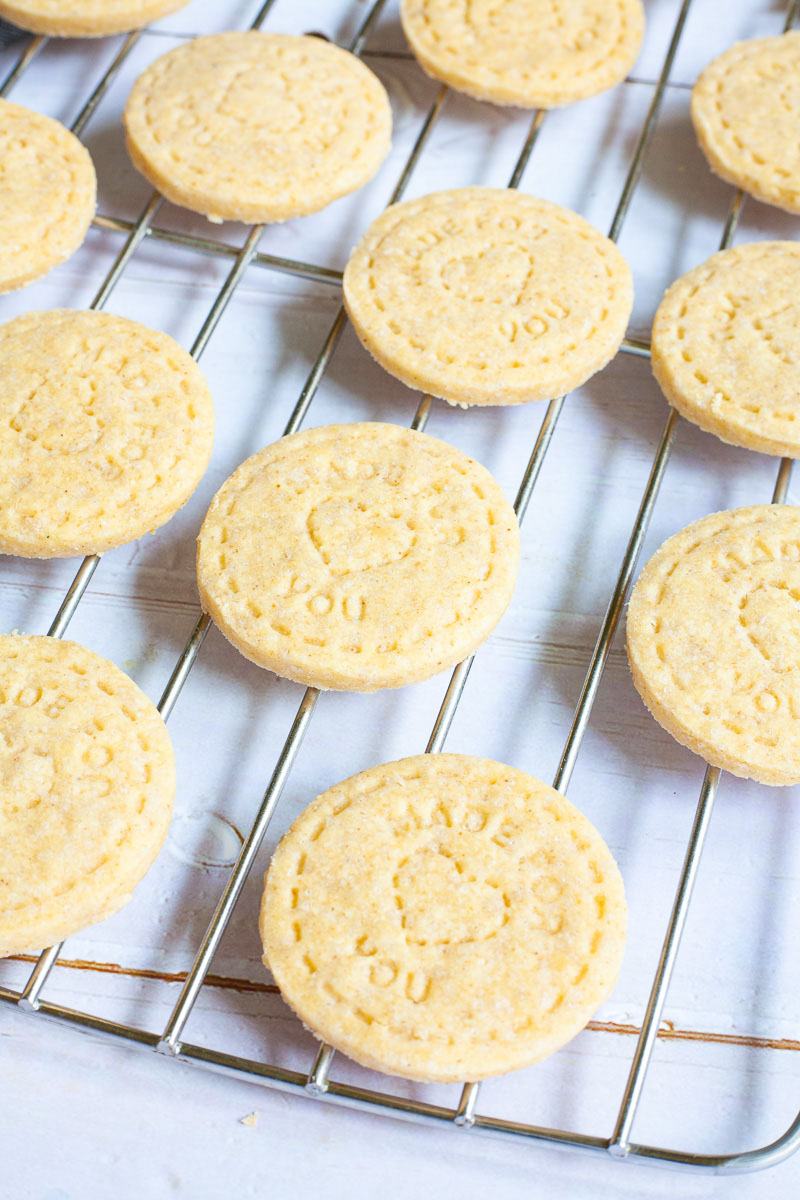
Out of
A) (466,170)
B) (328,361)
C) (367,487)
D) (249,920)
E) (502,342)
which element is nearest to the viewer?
(249,920)

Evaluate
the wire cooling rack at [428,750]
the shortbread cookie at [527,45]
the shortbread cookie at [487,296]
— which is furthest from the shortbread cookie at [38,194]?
the shortbread cookie at [527,45]

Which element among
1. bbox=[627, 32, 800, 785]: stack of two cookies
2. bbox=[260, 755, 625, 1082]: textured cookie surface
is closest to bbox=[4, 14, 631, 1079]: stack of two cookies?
bbox=[260, 755, 625, 1082]: textured cookie surface

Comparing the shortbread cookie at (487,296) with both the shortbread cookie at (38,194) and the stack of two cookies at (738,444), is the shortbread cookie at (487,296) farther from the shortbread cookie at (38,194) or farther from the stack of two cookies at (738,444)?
the shortbread cookie at (38,194)

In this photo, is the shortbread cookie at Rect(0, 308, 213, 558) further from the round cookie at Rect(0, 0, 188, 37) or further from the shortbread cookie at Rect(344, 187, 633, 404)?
the round cookie at Rect(0, 0, 188, 37)

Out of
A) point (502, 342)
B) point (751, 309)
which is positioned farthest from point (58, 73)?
point (751, 309)

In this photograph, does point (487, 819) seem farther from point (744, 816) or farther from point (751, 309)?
point (751, 309)

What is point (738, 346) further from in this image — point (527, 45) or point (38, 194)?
point (38, 194)
